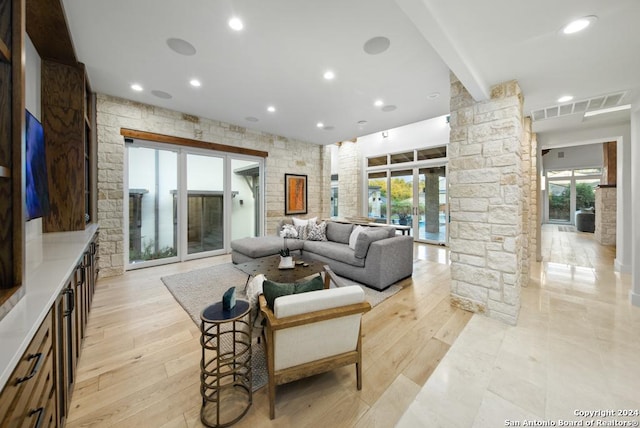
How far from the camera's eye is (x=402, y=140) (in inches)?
271

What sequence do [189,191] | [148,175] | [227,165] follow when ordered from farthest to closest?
[227,165]
[189,191]
[148,175]

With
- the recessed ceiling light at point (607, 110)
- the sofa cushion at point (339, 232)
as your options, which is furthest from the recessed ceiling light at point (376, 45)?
the recessed ceiling light at point (607, 110)

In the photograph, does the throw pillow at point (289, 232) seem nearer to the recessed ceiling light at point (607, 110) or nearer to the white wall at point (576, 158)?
the recessed ceiling light at point (607, 110)

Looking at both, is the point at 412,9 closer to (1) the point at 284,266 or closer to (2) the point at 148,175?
(1) the point at 284,266

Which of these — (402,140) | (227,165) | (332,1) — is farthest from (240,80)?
(402,140)

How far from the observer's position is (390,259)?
130 inches

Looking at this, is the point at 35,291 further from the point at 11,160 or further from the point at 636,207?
the point at 636,207

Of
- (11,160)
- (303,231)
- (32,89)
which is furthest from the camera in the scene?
(303,231)

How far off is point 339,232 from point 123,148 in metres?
3.83

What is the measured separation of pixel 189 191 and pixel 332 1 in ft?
13.2

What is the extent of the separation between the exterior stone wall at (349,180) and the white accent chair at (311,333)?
607cm

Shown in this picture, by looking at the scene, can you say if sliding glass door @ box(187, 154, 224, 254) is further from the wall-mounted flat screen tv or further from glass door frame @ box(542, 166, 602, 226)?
glass door frame @ box(542, 166, 602, 226)

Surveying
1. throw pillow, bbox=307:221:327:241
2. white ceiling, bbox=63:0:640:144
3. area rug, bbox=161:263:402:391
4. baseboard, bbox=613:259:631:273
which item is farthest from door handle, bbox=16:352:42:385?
baseboard, bbox=613:259:631:273

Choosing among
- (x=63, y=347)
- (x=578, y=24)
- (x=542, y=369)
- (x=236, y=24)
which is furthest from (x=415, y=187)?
(x=63, y=347)
